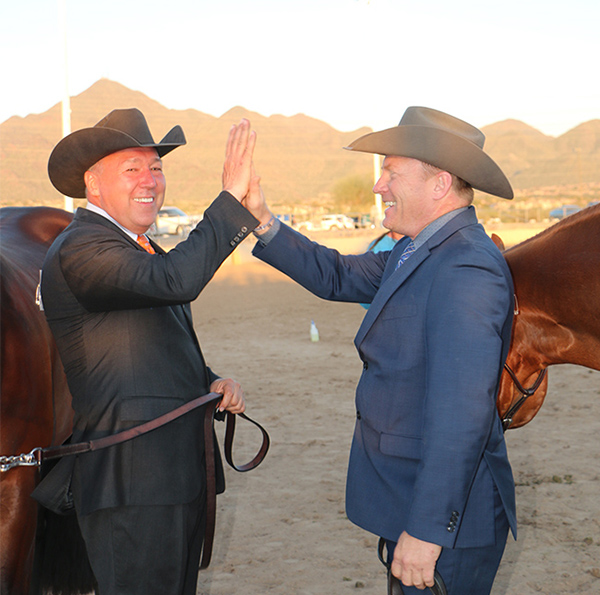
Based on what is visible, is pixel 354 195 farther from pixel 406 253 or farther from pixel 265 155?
pixel 406 253

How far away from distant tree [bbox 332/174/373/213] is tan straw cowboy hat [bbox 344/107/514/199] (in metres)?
Answer: 67.3

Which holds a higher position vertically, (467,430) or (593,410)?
(467,430)

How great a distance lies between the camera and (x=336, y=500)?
14.9ft

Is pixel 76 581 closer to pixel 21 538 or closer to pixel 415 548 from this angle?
pixel 21 538

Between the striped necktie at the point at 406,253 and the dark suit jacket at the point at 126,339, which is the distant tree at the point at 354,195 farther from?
the dark suit jacket at the point at 126,339

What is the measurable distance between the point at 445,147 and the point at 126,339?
3.67 ft

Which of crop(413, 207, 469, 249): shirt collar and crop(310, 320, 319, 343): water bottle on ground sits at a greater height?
crop(413, 207, 469, 249): shirt collar

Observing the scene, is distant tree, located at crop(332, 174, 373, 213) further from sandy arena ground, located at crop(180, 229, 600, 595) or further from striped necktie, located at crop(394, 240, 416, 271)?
→ striped necktie, located at crop(394, 240, 416, 271)

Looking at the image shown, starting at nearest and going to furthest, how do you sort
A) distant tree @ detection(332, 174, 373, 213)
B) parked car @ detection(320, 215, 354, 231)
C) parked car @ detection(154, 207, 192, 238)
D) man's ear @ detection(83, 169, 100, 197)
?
man's ear @ detection(83, 169, 100, 197) → parked car @ detection(154, 207, 192, 238) → parked car @ detection(320, 215, 354, 231) → distant tree @ detection(332, 174, 373, 213)

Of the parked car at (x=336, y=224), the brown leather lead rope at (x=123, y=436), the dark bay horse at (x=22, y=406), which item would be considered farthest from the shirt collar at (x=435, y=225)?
the parked car at (x=336, y=224)

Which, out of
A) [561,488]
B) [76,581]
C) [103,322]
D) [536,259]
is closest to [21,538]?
[76,581]

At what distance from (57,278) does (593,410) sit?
5491 mm

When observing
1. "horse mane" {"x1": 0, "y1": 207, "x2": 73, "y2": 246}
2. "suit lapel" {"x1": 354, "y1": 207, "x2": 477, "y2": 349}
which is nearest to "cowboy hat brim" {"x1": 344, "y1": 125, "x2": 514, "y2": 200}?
"suit lapel" {"x1": 354, "y1": 207, "x2": 477, "y2": 349}

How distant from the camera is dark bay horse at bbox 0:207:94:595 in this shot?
2.64m
